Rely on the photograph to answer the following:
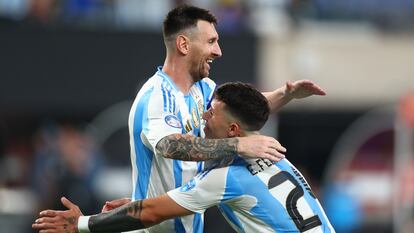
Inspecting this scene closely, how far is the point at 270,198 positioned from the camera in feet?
30.2

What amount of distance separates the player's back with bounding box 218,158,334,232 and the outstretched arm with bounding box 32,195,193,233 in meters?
0.38

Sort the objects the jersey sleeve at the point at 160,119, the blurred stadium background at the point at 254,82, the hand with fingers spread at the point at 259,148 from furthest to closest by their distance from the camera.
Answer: the blurred stadium background at the point at 254,82 → the jersey sleeve at the point at 160,119 → the hand with fingers spread at the point at 259,148

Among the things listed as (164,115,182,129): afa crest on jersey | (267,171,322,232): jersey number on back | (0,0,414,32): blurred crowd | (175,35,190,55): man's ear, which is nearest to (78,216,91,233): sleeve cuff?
(164,115,182,129): afa crest on jersey

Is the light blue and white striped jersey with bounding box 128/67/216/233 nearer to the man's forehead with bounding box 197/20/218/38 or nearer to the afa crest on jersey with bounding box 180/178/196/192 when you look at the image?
the man's forehead with bounding box 197/20/218/38

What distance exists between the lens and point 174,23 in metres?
10.4

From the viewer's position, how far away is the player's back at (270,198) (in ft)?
30.2

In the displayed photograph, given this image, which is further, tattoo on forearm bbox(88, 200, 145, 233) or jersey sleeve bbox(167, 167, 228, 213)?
tattoo on forearm bbox(88, 200, 145, 233)

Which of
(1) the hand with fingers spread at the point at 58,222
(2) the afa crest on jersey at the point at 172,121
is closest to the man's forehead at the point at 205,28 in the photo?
(2) the afa crest on jersey at the point at 172,121

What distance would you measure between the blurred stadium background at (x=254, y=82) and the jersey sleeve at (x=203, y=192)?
10401 millimetres

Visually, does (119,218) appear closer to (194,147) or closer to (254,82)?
(194,147)

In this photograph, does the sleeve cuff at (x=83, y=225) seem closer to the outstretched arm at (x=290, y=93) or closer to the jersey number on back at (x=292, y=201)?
the jersey number on back at (x=292, y=201)

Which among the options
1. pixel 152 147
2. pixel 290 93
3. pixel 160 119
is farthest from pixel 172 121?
pixel 290 93

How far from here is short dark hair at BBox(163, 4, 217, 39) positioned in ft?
33.9

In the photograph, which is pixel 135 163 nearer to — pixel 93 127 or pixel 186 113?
pixel 186 113
